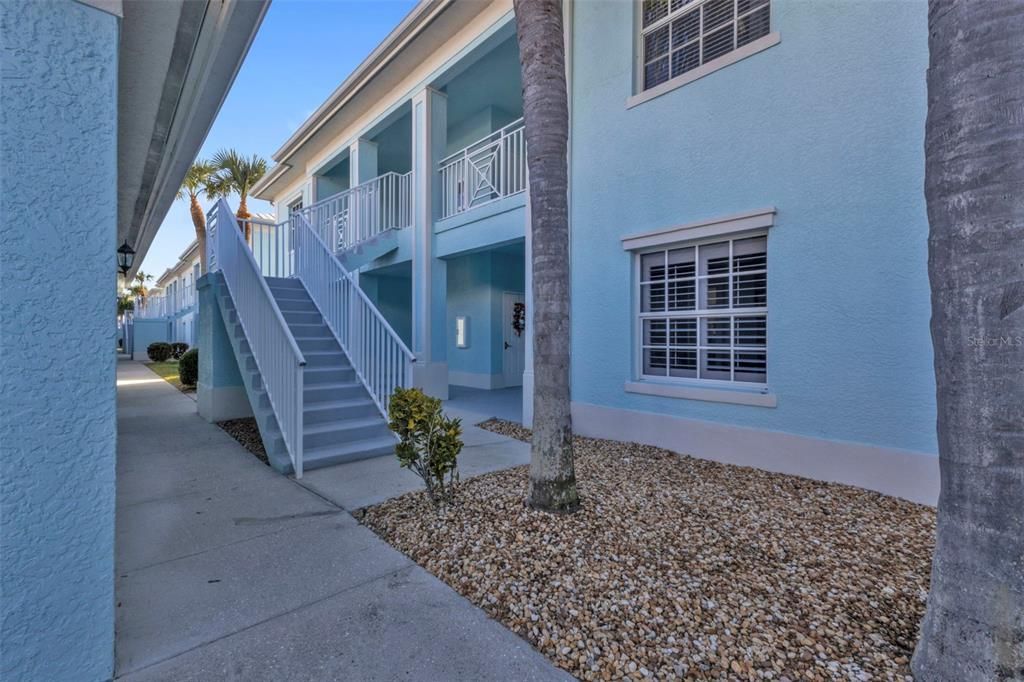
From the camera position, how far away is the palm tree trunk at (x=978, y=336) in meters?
1.74

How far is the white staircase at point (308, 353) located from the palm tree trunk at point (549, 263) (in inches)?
91.8

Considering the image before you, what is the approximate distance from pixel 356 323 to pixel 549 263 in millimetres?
3688

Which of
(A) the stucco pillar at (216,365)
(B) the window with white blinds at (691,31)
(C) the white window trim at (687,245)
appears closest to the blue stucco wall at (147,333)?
(A) the stucco pillar at (216,365)

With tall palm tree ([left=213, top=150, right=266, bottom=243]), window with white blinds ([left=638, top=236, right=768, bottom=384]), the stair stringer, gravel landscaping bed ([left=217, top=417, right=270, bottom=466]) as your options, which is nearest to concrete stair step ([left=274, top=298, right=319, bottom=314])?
the stair stringer

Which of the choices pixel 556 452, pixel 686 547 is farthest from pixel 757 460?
pixel 556 452

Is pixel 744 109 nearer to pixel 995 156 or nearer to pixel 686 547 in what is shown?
pixel 995 156

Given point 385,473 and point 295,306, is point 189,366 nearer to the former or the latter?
point 295,306

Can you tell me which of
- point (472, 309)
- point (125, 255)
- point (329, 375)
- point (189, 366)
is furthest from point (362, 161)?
point (329, 375)

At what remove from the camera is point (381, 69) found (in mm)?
9734

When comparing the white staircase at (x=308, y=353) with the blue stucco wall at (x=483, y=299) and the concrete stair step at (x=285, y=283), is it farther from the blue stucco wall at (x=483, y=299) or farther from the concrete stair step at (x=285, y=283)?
the blue stucco wall at (x=483, y=299)

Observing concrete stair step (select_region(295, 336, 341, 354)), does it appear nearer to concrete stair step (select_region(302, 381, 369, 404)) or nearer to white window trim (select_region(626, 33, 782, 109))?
concrete stair step (select_region(302, 381, 369, 404))

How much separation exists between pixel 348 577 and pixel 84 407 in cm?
173

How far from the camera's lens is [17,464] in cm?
184

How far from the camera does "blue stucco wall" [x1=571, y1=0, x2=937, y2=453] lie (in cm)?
418
